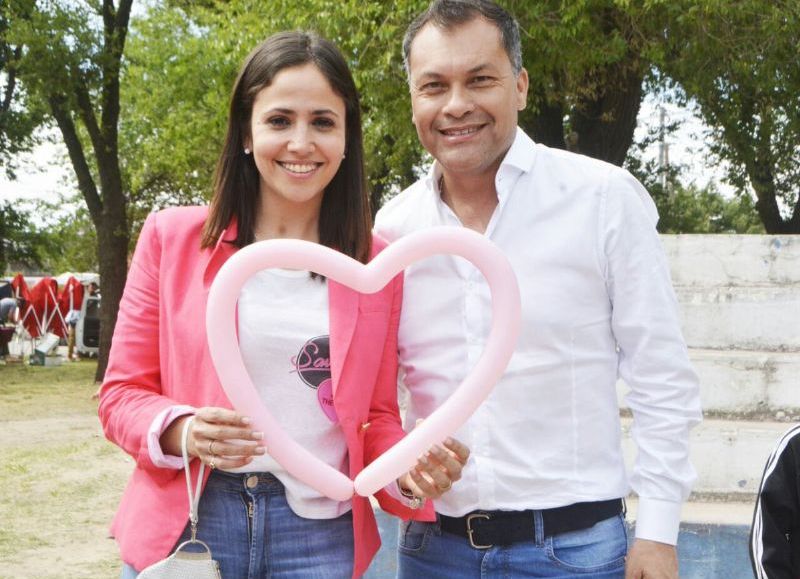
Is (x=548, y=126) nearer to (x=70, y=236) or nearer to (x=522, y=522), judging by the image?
(x=522, y=522)

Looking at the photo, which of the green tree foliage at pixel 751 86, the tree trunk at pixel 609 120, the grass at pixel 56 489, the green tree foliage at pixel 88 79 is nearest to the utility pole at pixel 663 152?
the green tree foliage at pixel 751 86

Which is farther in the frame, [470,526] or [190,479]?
[470,526]

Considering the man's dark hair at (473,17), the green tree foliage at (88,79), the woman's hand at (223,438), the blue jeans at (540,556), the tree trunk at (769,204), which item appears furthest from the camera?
the tree trunk at (769,204)

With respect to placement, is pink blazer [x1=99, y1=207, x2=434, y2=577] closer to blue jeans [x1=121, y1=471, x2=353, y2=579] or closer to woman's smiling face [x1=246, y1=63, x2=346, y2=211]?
blue jeans [x1=121, y1=471, x2=353, y2=579]

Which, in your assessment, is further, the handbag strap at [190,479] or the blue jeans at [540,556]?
the blue jeans at [540,556]

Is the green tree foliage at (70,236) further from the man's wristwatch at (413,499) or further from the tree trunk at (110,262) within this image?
the man's wristwatch at (413,499)

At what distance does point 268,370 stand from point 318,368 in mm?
107

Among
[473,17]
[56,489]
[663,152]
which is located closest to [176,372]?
[473,17]

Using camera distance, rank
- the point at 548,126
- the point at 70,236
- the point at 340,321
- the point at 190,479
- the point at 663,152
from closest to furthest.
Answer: the point at 190,479
the point at 340,321
the point at 548,126
the point at 663,152
the point at 70,236

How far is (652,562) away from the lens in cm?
218

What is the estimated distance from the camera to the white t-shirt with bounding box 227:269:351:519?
2.05 metres

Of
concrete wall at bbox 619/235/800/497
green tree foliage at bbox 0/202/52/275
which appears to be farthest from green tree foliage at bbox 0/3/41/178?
concrete wall at bbox 619/235/800/497

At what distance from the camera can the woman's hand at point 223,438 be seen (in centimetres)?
188

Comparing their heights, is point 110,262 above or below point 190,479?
above
